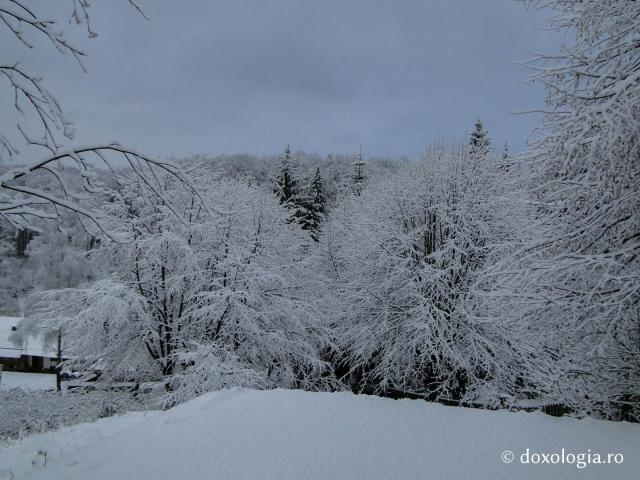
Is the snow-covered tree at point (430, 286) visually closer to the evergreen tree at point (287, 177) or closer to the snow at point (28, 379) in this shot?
the evergreen tree at point (287, 177)

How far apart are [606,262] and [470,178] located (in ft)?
31.3

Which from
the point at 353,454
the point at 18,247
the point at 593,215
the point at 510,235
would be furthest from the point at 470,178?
the point at 18,247

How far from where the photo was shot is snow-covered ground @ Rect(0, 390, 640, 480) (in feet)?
14.1

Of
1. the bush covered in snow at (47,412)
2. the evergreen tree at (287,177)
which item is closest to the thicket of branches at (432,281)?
the bush covered in snow at (47,412)

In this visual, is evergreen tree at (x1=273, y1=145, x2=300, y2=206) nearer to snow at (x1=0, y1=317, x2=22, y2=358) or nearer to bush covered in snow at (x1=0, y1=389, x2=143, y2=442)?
bush covered in snow at (x1=0, y1=389, x2=143, y2=442)

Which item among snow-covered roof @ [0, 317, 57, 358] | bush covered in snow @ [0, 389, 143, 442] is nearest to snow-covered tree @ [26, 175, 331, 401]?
bush covered in snow @ [0, 389, 143, 442]

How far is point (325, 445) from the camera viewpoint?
16.1ft

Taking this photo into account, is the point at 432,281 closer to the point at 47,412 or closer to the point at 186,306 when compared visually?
the point at 186,306

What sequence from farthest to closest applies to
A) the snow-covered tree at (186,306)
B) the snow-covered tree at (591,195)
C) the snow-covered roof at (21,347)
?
the snow-covered roof at (21,347) < the snow-covered tree at (186,306) < the snow-covered tree at (591,195)

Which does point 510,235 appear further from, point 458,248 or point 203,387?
point 203,387

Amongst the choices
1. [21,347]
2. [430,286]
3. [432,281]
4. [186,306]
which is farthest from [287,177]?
[21,347]

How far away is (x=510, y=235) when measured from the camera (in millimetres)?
13367

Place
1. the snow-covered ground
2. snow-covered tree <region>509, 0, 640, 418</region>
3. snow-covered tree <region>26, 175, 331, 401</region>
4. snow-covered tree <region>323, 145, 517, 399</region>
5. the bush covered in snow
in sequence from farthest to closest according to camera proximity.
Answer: snow-covered tree <region>26, 175, 331, 401</region> < snow-covered tree <region>323, 145, 517, 399</region> < the bush covered in snow < snow-covered tree <region>509, 0, 640, 418</region> < the snow-covered ground

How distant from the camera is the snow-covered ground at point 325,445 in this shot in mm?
4305
